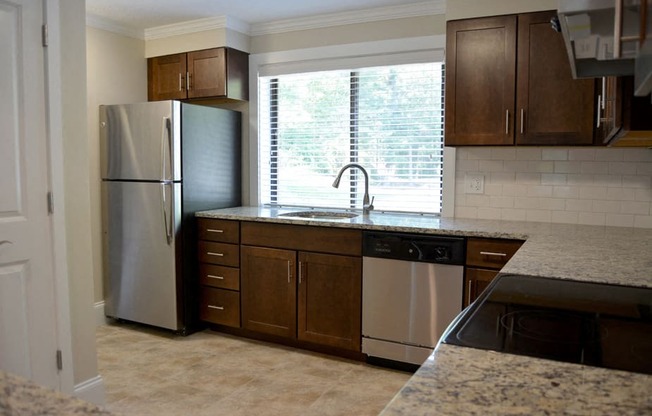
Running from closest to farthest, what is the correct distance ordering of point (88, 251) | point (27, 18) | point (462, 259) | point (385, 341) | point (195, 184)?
1. point (27, 18)
2. point (88, 251)
3. point (462, 259)
4. point (385, 341)
5. point (195, 184)

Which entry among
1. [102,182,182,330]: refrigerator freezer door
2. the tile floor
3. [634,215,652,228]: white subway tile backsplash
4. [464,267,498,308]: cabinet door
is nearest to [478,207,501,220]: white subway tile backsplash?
[464,267,498,308]: cabinet door

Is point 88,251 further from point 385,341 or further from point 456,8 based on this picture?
point 456,8

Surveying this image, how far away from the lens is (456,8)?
319 cm

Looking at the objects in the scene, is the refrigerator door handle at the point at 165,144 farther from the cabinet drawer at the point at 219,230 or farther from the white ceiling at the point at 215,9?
the white ceiling at the point at 215,9

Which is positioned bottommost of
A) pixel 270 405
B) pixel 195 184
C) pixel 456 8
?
pixel 270 405

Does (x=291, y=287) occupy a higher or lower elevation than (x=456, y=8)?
lower

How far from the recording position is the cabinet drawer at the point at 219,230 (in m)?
3.69

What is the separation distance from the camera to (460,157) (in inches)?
137

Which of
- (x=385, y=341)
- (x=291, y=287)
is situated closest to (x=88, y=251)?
(x=291, y=287)

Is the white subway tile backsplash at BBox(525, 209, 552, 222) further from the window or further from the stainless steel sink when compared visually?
the stainless steel sink

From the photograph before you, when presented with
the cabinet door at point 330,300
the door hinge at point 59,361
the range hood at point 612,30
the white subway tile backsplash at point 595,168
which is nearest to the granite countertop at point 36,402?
the range hood at point 612,30

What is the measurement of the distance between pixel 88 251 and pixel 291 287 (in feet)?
4.28

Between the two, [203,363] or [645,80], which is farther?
Result: [203,363]

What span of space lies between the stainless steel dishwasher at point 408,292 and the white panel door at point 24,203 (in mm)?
1710
